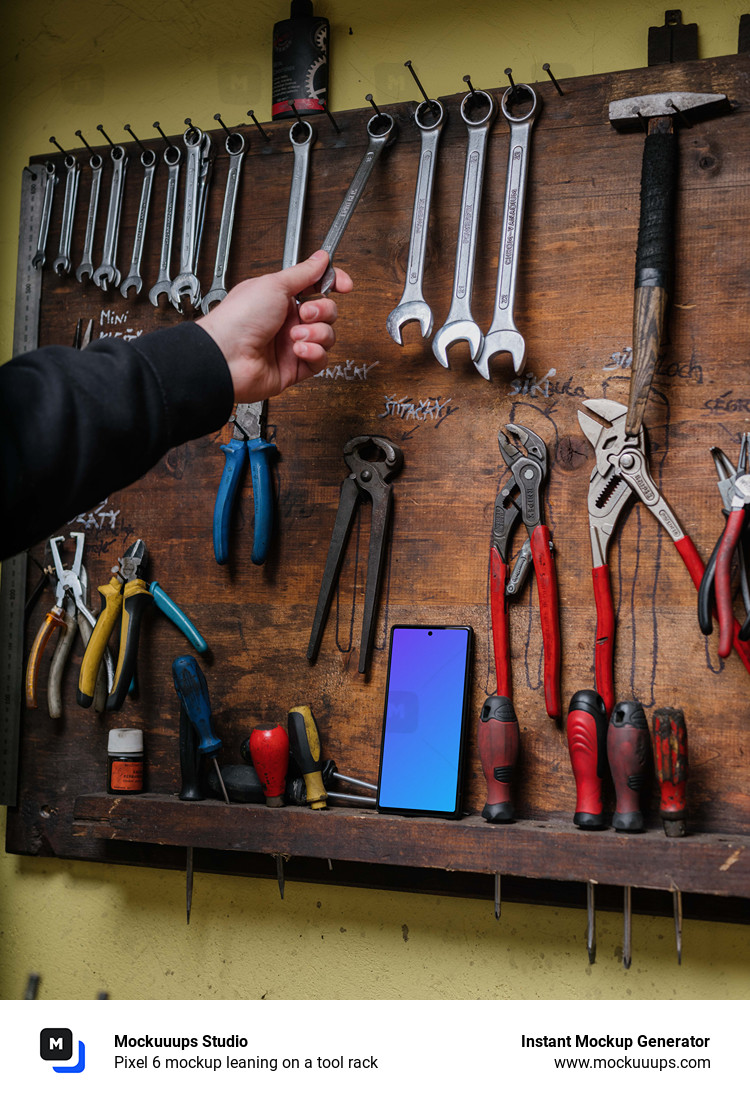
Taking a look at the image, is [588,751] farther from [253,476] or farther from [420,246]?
[420,246]

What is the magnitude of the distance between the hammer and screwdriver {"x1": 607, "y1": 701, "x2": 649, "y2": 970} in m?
0.39

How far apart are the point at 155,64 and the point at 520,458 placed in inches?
42.8

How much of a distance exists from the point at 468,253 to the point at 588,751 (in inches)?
29.4

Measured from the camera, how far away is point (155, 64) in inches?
72.0

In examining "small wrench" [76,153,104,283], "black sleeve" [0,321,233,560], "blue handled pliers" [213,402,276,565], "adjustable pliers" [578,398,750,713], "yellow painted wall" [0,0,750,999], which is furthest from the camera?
"small wrench" [76,153,104,283]

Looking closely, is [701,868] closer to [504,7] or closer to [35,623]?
[35,623]

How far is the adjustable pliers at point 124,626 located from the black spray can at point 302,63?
826 millimetres

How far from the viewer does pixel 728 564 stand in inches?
48.4

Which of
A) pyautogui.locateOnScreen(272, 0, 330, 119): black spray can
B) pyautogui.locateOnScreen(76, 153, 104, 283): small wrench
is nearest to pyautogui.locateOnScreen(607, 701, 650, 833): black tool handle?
pyautogui.locateOnScreen(272, 0, 330, 119): black spray can

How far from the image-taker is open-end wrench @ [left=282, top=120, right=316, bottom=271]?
1.57m

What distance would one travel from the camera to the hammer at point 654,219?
1.31 m

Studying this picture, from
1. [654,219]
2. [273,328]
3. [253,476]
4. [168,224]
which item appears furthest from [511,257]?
[168,224]

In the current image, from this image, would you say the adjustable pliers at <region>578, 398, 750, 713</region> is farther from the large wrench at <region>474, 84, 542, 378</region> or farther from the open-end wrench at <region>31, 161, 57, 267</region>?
the open-end wrench at <region>31, 161, 57, 267</region>
